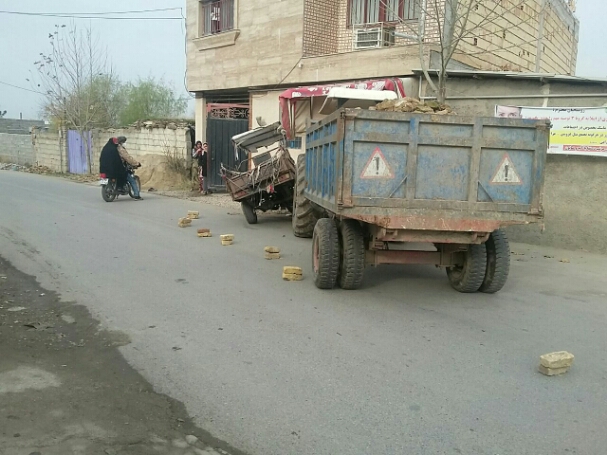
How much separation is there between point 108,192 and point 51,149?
60.8ft

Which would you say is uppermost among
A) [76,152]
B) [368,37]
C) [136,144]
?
[368,37]

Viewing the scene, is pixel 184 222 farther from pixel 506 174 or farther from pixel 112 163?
pixel 506 174

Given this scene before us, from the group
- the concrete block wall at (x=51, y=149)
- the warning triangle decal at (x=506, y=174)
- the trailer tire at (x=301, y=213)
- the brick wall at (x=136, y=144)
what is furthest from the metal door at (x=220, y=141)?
the concrete block wall at (x=51, y=149)

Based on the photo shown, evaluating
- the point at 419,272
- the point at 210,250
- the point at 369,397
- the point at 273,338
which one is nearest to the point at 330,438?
the point at 369,397

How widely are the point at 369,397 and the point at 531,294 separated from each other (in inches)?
153

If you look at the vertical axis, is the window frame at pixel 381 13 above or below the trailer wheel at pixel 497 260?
above

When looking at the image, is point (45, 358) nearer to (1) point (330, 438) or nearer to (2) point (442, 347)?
(1) point (330, 438)

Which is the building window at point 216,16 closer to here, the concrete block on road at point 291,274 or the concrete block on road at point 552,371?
the concrete block on road at point 291,274

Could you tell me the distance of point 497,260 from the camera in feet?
21.8

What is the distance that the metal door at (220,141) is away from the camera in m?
19.4

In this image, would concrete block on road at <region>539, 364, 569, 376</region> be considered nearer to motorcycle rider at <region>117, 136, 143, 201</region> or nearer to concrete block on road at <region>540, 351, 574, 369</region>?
concrete block on road at <region>540, 351, 574, 369</region>

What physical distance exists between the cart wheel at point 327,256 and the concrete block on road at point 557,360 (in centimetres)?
271

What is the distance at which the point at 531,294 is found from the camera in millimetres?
7086

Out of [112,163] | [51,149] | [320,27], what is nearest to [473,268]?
[320,27]
